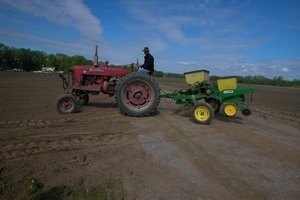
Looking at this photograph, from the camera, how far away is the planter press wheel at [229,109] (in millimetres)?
7699

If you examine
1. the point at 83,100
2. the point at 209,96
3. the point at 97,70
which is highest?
the point at 97,70

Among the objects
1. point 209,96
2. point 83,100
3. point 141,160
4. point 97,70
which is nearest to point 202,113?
point 209,96

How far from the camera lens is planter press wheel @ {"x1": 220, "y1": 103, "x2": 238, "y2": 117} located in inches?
303

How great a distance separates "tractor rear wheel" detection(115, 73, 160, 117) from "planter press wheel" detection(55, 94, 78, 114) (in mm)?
1403

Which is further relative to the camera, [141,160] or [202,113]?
[202,113]

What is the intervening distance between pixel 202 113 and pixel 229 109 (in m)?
0.90

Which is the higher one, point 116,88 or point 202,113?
point 116,88

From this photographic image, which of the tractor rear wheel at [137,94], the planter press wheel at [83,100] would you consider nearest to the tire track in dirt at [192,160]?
the tractor rear wheel at [137,94]

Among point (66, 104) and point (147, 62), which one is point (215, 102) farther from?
point (66, 104)

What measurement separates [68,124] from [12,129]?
4.24 ft

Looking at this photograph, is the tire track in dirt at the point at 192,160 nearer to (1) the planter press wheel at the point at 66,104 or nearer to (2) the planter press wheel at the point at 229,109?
(2) the planter press wheel at the point at 229,109

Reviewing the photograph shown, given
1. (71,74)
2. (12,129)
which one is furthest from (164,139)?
(71,74)

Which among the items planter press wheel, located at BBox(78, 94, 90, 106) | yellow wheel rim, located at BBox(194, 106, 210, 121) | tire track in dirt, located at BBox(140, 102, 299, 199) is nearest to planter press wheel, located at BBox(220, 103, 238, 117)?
tire track in dirt, located at BBox(140, 102, 299, 199)

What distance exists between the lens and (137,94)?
8.17 meters
